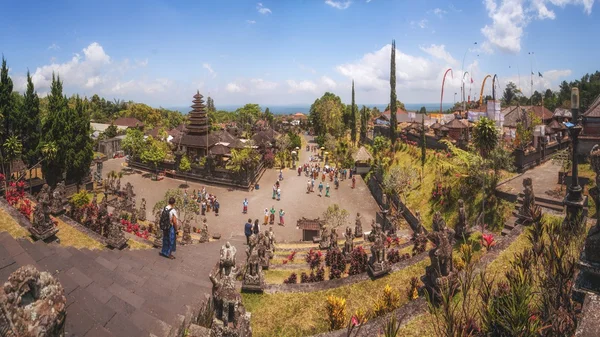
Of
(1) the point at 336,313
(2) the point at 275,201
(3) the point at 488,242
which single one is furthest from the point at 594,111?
(1) the point at 336,313

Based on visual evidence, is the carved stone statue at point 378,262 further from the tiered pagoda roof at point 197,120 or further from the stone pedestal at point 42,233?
the tiered pagoda roof at point 197,120

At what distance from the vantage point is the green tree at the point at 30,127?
2314 cm

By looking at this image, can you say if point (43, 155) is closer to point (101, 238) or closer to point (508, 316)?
point (101, 238)

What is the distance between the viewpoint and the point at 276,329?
8.52m

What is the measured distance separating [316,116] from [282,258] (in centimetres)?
5203

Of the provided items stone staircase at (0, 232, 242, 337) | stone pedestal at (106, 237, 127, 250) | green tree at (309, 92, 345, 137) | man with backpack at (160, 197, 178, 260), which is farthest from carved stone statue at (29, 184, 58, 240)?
green tree at (309, 92, 345, 137)

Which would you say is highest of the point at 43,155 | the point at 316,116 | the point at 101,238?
the point at 316,116

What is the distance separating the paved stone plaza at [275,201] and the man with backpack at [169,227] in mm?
7989

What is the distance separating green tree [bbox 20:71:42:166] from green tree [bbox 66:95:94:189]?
2.20 metres

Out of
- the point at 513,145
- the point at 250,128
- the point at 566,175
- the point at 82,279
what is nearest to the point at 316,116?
the point at 250,128

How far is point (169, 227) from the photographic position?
947cm

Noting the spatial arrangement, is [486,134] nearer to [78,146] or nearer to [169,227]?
[169,227]

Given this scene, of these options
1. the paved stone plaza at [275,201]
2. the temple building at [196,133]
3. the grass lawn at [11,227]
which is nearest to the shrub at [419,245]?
the paved stone plaza at [275,201]

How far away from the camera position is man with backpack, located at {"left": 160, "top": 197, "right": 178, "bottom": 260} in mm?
9195
